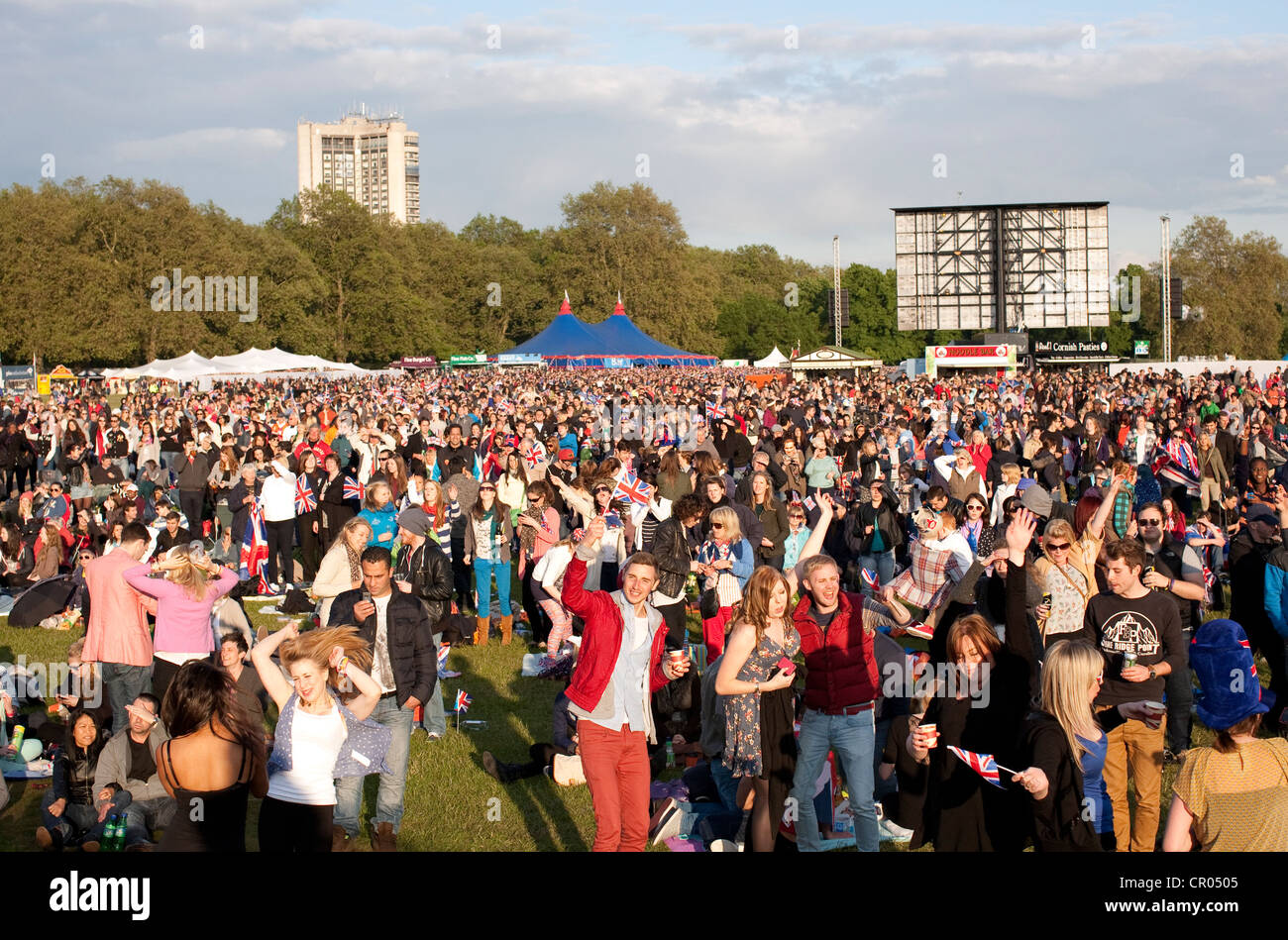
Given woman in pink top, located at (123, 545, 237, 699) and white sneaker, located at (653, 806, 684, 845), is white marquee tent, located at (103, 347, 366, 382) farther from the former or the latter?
white sneaker, located at (653, 806, 684, 845)

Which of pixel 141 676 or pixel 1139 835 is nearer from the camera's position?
pixel 1139 835

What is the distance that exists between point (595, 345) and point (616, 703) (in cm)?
4444

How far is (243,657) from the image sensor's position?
703 cm

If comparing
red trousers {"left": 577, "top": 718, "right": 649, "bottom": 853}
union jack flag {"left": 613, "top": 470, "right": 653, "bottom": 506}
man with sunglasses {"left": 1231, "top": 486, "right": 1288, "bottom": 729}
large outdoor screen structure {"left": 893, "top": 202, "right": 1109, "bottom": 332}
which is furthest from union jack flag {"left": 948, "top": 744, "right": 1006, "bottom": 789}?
large outdoor screen structure {"left": 893, "top": 202, "right": 1109, "bottom": 332}

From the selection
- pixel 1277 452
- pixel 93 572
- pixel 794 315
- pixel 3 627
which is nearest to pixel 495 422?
pixel 3 627

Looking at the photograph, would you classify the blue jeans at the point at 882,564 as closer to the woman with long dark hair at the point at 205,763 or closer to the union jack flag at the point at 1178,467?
the union jack flag at the point at 1178,467

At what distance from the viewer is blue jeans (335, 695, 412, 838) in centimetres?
616

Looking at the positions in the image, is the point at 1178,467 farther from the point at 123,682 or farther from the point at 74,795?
the point at 74,795

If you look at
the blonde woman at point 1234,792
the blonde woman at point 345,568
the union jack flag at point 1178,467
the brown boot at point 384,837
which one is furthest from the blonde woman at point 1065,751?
the union jack flag at point 1178,467

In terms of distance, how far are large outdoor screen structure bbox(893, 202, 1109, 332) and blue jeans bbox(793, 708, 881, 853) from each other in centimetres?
4524

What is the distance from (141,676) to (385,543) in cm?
264

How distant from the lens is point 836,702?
5.37 metres

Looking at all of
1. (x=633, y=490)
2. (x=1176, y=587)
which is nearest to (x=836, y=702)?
(x=1176, y=587)
